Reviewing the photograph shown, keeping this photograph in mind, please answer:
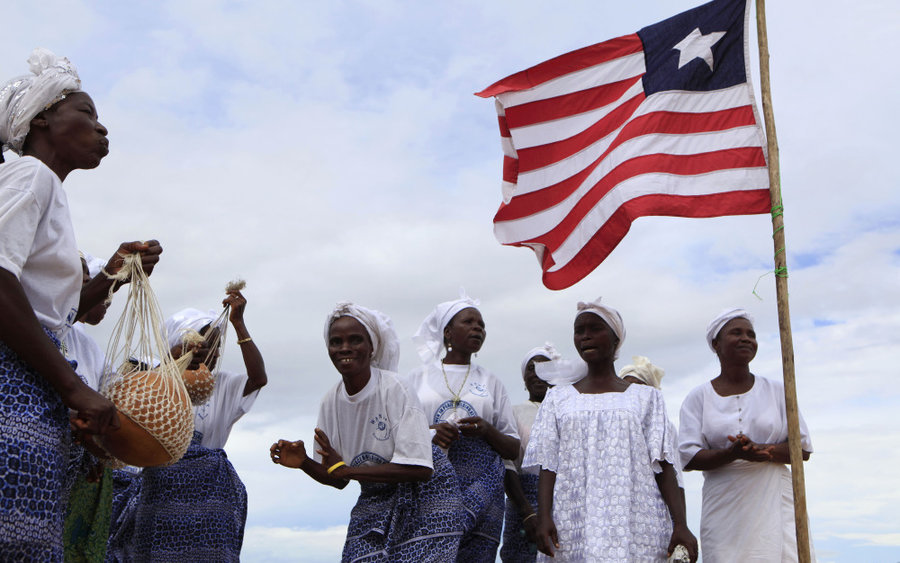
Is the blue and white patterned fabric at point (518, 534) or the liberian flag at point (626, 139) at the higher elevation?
the liberian flag at point (626, 139)

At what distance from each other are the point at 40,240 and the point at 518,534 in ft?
18.1

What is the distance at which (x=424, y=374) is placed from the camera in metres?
7.74

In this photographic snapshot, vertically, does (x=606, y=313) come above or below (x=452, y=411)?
above

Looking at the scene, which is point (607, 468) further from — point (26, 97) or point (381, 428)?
point (26, 97)

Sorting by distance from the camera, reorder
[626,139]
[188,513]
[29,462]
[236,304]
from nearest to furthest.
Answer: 1. [29,462]
2. [188,513]
3. [236,304]
4. [626,139]

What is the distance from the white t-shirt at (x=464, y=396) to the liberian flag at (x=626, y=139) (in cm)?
110

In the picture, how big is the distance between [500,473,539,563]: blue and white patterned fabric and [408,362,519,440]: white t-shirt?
27.0 inches

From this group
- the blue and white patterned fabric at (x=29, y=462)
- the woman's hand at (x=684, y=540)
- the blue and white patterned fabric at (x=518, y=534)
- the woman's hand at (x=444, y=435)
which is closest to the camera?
the blue and white patterned fabric at (x=29, y=462)

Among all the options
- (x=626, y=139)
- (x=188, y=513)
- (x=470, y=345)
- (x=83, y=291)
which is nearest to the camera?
(x=83, y=291)

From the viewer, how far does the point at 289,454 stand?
586 centimetres

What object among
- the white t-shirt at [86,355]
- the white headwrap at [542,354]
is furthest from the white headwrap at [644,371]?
the white t-shirt at [86,355]

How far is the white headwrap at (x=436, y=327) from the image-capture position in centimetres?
789

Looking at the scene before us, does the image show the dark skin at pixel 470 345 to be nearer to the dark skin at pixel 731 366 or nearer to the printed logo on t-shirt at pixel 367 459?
the printed logo on t-shirt at pixel 367 459

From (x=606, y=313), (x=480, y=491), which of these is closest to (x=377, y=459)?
(x=480, y=491)
